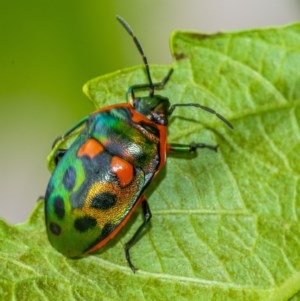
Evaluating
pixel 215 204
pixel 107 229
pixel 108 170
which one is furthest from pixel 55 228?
pixel 215 204

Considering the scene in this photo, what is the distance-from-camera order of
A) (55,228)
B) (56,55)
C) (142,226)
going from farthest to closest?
(56,55) < (142,226) < (55,228)

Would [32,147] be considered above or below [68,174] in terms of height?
below

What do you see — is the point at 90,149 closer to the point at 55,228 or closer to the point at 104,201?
the point at 104,201

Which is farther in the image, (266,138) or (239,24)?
(239,24)

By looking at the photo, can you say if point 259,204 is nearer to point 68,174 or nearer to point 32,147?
point 68,174

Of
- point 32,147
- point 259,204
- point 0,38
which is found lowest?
point 32,147

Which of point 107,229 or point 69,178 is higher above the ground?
point 69,178

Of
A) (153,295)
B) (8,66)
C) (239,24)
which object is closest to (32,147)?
(8,66)
